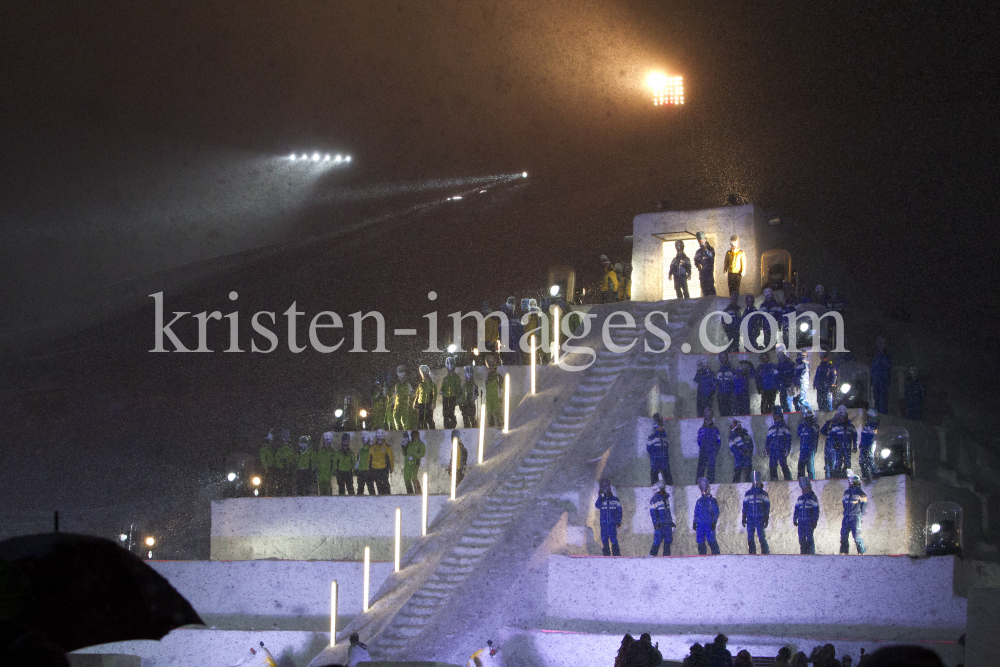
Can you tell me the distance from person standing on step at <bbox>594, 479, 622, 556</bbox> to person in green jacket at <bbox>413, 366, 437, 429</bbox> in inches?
202

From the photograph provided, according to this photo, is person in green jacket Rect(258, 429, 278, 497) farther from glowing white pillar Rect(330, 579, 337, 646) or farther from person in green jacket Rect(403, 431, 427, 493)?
glowing white pillar Rect(330, 579, 337, 646)

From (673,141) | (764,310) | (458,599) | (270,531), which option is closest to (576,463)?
(458,599)

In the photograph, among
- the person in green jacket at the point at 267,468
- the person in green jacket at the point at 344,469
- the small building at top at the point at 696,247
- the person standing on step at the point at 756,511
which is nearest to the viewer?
the person standing on step at the point at 756,511

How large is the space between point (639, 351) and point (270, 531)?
6.58 metres

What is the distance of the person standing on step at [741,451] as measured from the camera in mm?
15273

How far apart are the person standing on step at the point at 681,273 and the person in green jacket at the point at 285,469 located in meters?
7.05

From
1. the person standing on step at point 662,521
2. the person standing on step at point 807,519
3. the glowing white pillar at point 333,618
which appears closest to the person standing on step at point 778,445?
the person standing on step at point 807,519

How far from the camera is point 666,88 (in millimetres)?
24531

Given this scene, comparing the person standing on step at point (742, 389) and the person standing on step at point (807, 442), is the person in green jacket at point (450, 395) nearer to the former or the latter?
the person standing on step at point (742, 389)

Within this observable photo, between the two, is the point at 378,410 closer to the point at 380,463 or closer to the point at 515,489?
the point at 380,463

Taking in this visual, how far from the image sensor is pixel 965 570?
1346 cm

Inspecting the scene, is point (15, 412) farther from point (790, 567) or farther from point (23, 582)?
point (23, 582)

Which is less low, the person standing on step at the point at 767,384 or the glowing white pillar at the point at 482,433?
the person standing on step at the point at 767,384

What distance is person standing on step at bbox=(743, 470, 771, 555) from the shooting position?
46.0ft
